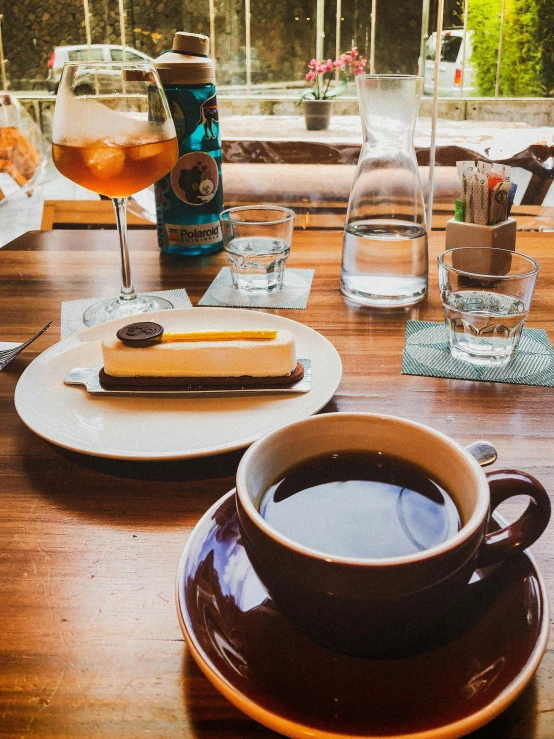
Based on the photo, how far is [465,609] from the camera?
1.12ft

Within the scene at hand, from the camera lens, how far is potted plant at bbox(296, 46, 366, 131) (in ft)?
14.1

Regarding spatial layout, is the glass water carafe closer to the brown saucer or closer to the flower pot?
the brown saucer

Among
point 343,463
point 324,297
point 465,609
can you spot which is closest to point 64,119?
point 324,297

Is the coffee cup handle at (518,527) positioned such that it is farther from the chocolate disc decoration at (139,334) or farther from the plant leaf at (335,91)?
the plant leaf at (335,91)

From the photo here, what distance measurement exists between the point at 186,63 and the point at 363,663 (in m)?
0.96

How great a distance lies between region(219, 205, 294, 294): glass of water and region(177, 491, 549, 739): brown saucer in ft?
2.14

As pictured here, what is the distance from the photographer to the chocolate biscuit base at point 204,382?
625 millimetres

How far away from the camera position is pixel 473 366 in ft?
2.38

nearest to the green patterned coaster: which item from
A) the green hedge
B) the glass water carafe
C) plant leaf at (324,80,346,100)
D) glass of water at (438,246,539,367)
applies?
glass of water at (438,246,539,367)

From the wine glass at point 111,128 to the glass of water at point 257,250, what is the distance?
0.16 meters

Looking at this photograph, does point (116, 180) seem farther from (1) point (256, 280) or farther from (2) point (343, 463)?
(2) point (343, 463)

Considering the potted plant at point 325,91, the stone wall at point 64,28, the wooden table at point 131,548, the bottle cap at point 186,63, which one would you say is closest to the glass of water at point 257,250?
the wooden table at point 131,548

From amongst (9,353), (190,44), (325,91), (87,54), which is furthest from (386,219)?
(87,54)

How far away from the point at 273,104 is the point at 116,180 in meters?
5.06
